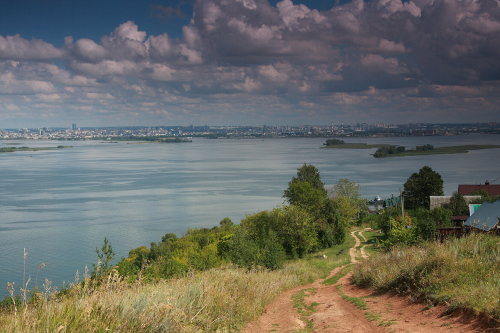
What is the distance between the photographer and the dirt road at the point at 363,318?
4.83 m

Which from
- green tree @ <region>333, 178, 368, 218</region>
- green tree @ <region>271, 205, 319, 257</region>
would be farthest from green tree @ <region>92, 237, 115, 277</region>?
green tree @ <region>333, 178, 368, 218</region>

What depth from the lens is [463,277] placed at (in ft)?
18.3

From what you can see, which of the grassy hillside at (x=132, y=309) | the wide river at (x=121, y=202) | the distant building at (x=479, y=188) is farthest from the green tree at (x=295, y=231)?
the distant building at (x=479, y=188)

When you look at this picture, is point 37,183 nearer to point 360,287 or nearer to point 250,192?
point 250,192

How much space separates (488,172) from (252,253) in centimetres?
7148

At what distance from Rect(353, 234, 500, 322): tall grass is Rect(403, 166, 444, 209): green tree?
35810 mm

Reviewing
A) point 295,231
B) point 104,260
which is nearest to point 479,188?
point 295,231

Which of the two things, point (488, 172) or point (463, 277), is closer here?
point (463, 277)

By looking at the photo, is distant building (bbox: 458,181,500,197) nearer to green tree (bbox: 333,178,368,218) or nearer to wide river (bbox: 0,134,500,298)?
green tree (bbox: 333,178,368,218)

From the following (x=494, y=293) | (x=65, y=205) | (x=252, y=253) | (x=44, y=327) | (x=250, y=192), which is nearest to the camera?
(x=44, y=327)

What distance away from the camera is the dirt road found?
4.83m

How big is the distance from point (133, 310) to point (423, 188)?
4156cm

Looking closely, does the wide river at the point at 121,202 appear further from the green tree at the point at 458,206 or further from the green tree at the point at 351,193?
the green tree at the point at 458,206

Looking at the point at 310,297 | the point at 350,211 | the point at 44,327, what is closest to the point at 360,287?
the point at 310,297
